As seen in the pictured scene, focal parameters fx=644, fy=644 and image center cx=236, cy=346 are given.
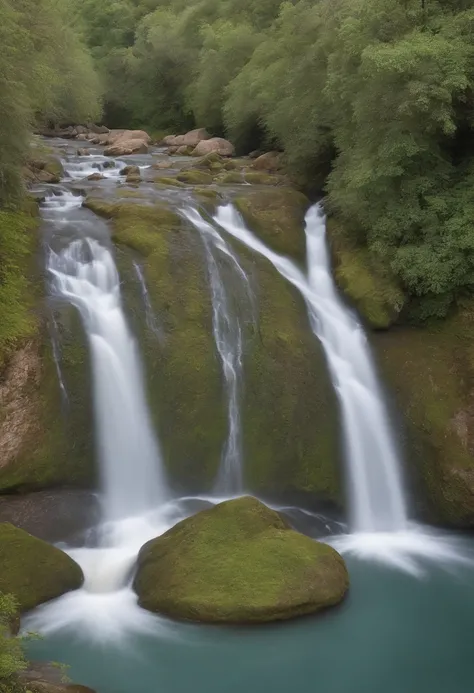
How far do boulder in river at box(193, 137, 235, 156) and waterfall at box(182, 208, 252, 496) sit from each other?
1410 cm

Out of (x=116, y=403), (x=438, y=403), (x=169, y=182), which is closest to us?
(x=116, y=403)

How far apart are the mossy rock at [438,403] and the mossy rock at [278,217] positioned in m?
3.67

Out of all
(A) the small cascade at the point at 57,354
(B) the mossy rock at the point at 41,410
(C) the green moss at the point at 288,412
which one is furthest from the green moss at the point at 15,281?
(C) the green moss at the point at 288,412

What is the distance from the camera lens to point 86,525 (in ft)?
33.4

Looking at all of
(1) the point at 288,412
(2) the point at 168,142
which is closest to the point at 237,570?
(1) the point at 288,412

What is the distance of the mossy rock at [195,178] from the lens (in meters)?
20.6

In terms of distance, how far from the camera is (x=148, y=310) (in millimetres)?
12648

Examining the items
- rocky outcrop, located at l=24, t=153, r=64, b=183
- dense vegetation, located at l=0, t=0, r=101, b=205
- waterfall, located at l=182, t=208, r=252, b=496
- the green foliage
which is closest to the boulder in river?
rocky outcrop, located at l=24, t=153, r=64, b=183

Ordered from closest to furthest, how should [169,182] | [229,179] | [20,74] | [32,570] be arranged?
1. [32,570]
2. [20,74]
3. [169,182]
4. [229,179]

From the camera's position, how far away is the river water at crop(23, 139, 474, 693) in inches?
313

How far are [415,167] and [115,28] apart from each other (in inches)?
1877

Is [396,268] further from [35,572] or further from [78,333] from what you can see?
[35,572]

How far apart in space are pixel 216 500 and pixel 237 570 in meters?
2.45

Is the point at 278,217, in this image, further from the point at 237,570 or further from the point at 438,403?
the point at 237,570
